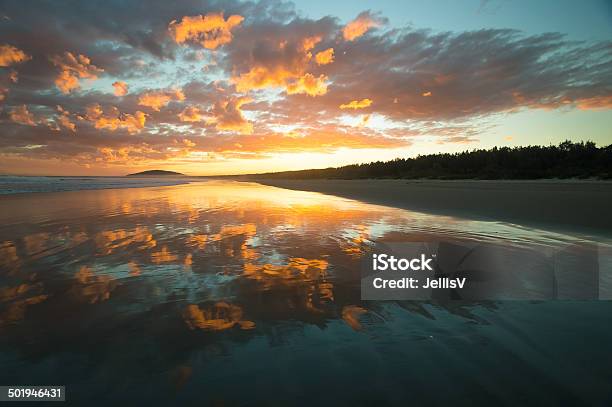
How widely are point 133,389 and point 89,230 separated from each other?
7994mm

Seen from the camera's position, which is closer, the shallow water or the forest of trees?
the shallow water

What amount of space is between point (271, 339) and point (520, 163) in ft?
120

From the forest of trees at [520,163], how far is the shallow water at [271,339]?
27.2 metres

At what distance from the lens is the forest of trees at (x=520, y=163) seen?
25.4 m

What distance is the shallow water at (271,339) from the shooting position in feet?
7.45

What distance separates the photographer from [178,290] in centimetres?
426

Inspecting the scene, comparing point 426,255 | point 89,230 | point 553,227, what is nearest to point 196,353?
point 426,255

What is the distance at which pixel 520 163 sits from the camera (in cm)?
3159

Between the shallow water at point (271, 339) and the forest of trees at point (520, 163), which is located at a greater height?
the forest of trees at point (520, 163)

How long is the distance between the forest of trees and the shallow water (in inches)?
1071

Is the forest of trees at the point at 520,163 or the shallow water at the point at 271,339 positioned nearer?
the shallow water at the point at 271,339

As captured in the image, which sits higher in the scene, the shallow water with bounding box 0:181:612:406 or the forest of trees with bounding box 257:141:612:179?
the forest of trees with bounding box 257:141:612:179

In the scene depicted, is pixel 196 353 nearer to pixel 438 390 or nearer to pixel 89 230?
pixel 438 390

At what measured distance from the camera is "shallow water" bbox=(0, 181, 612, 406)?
7.45ft
